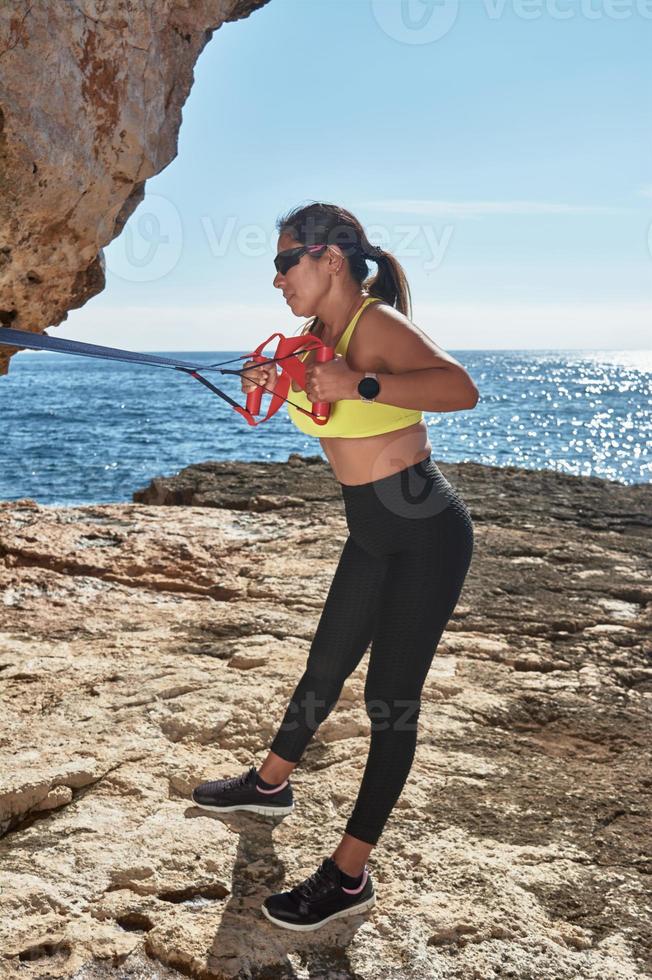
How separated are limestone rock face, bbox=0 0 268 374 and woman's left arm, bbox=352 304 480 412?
199 cm

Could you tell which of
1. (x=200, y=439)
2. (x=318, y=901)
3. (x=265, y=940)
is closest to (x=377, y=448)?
(x=318, y=901)

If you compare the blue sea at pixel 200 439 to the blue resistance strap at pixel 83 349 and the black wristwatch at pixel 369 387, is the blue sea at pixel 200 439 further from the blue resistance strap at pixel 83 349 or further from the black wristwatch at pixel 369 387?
the black wristwatch at pixel 369 387

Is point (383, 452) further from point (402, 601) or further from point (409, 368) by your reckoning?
point (402, 601)

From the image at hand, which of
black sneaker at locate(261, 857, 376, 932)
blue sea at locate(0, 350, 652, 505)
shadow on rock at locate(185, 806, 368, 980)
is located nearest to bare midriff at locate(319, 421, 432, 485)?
black sneaker at locate(261, 857, 376, 932)

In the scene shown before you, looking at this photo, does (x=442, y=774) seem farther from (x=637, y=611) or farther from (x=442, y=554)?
(x=637, y=611)

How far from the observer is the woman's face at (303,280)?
7.80ft

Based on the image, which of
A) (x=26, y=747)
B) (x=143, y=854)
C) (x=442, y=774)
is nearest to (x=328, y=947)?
(x=143, y=854)

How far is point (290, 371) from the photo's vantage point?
8.00 ft

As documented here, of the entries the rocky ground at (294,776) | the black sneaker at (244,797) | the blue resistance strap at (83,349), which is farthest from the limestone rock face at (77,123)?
the black sneaker at (244,797)

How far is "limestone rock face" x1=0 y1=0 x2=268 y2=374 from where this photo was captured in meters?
3.32

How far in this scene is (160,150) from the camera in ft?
14.3

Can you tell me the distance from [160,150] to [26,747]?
3069 mm

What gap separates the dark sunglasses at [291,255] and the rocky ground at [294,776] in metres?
1.79

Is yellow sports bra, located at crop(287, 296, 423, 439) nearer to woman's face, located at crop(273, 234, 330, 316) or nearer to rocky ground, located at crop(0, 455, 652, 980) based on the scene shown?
woman's face, located at crop(273, 234, 330, 316)
